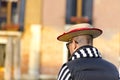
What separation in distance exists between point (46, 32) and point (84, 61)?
28.3ft

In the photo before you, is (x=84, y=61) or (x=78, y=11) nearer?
(x=84, y=61)

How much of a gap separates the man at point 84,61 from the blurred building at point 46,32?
840 centimetres

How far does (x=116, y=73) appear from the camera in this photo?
8.05ft

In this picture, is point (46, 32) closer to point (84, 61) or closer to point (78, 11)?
A: point (78, 11)

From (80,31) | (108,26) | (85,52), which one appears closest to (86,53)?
(85,52)

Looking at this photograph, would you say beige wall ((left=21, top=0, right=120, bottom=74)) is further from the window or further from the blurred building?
the window

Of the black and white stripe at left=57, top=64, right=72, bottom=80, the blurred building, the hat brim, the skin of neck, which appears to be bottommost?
the blurred building

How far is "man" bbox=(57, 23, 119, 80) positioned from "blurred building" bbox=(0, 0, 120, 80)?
331 inches

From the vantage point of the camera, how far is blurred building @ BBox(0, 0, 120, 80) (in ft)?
35.8

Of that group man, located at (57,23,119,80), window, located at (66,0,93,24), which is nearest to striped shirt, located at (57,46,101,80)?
man, located at (57,23,119,80)

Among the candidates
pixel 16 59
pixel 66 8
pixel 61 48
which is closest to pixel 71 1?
pixel 66 8

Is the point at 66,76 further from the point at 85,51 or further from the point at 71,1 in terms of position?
the point at 71,1

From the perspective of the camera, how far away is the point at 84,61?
7.74ft

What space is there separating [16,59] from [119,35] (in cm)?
227
